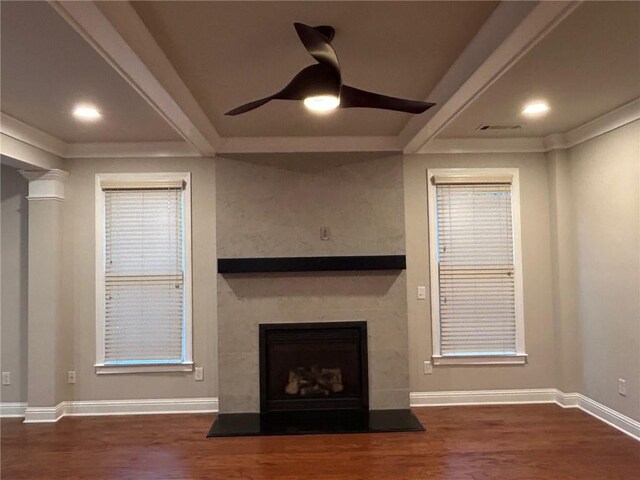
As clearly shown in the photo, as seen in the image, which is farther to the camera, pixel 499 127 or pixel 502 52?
pixel 499 127

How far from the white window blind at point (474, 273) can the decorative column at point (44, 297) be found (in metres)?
3.58

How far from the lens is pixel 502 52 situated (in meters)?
2.16

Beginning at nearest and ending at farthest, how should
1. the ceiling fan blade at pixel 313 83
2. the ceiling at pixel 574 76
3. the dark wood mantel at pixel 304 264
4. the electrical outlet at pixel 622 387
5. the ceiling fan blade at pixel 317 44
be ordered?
1. the ceiling fan blade at pixel 317 44
2. the ceiling fan blade at pixel 313 83
3. the ceiling at pixel 574 76
4. the electrical outlet at pixel 622 387
5. the dark wood mantel at pixel 304 264

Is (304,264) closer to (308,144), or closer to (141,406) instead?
(308,144)

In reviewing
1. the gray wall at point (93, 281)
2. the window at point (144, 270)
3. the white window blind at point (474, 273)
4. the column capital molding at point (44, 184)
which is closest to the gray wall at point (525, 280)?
the white window blind at point (474, 273)

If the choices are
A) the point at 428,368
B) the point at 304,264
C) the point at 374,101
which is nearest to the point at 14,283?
the point at 304,264

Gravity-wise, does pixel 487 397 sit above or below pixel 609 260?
below

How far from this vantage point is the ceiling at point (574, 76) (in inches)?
82.2

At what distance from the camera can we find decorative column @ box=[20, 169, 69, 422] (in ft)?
12.9

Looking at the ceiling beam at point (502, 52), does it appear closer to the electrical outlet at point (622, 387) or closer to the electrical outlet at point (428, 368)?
the electrical outlet at point (428, 368)

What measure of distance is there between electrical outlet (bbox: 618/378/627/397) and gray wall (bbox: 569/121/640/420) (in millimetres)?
33

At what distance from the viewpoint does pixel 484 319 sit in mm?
4219

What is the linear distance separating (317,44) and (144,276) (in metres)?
3.09

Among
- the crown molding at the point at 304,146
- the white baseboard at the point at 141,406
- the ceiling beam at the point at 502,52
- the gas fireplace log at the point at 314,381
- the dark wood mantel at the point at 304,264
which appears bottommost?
the white baseboard at the point at 141,406
